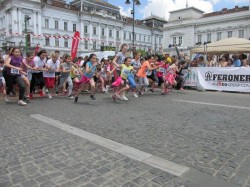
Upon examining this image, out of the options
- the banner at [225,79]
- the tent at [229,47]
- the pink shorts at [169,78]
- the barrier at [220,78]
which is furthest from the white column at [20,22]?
the pink shorts at [169,78]

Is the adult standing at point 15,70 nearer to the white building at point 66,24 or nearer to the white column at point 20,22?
the white building at point 66,24

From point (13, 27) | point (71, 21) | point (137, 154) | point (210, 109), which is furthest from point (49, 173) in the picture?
point (71, 21)

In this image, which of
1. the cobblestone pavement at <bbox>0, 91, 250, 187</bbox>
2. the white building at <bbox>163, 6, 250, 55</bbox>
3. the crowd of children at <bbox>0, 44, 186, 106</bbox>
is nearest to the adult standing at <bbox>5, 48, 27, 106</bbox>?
the crowd of children at <bbox>0, 44, 186, 106</bbox>

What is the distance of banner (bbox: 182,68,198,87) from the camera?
14320 mm

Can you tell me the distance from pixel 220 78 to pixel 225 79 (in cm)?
29

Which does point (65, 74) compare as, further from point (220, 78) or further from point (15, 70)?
point (220, 78)

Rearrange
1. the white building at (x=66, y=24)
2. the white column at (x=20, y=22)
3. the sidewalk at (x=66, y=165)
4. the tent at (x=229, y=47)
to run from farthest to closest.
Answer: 1. the white building at (x=66, y=24)
2. the white column at (x=20, y=22)
3. the tent at (x=229, y=47)
4. the sidewalk at (x=66, y=165)

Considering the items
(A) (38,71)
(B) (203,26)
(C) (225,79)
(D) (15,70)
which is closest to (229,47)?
(C) (225,79)

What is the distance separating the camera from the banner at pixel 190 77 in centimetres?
1432

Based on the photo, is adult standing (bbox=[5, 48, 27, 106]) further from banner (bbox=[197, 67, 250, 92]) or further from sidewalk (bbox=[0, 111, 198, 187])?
banner (bbox=[197, 67, 250, 92])

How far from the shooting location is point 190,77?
14.6 meters

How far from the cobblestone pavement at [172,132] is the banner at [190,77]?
22.4ft

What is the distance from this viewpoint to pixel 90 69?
8.39m

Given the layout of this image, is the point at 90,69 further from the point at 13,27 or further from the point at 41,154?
the point at 13,27
